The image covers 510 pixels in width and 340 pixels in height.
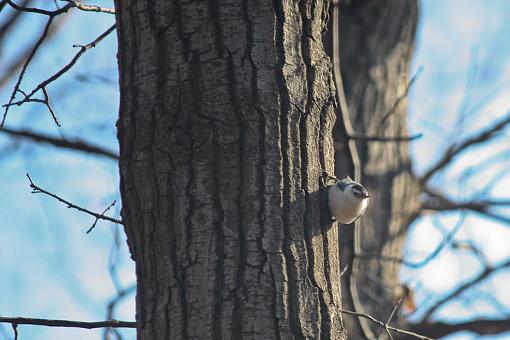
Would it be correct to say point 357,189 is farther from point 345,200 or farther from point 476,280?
point 476,280

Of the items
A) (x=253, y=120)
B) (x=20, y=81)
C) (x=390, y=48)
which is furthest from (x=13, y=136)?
(x=253, y=120)

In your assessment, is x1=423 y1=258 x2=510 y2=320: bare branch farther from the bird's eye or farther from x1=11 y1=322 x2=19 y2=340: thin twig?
x1=11 y1=322 x2=19 y2=340: thin twig

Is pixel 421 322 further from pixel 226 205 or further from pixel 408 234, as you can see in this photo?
pixel 226 205

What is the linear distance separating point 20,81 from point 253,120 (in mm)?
907

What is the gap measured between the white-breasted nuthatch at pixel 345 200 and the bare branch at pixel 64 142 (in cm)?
239

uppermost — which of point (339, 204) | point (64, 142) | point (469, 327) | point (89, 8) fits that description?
point (89, 8)

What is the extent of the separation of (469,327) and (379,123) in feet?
4.50

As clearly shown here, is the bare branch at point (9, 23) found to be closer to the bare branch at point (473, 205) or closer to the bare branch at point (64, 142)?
the bare branch at point (64, 142)

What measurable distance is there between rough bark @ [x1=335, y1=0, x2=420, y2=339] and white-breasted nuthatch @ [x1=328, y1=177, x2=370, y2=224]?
2.19m

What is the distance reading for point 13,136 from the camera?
14.6 feet

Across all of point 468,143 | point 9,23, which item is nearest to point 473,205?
point 468,143

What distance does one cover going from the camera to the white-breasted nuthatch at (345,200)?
2059mm

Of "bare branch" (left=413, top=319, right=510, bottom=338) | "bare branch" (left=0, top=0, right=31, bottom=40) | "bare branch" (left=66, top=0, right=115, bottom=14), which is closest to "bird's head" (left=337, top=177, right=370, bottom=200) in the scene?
"bare branch" (left=66, top=0, right=115, bottom=14)

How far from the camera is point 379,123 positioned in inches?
183
